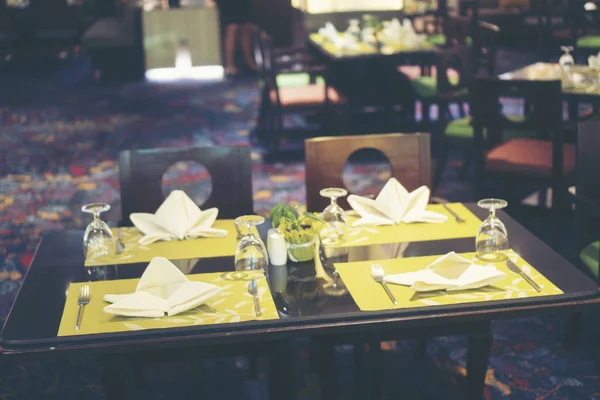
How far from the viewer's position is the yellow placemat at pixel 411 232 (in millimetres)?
2521

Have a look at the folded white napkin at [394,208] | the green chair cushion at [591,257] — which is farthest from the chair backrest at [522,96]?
the folded white napkin at [394,208]

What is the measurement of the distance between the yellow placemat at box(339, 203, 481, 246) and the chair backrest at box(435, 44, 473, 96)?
295cm

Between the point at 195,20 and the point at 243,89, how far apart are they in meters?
1.77

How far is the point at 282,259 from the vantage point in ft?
7.57

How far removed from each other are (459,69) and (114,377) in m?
4.14

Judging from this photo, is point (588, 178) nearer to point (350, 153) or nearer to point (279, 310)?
point (350, 153)

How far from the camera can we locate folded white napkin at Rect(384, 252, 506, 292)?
211cm

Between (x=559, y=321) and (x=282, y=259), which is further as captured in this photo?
(x=559, y=321)

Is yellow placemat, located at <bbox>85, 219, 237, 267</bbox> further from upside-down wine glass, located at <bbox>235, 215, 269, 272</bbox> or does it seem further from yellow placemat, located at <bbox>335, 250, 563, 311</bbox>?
yellow placemat, located at <bbox>335, 250, 563, 311</bbox>

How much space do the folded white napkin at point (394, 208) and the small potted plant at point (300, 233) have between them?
0.34 meters

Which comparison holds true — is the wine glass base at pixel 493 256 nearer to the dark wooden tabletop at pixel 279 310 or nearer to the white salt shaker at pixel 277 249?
the dark wooden tabletop at pixel 279 310

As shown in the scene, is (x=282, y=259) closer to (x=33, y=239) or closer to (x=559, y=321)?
(x=559, y=321)

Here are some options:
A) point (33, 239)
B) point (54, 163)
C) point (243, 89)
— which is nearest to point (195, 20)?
point (243, 89)

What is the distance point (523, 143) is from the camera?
4688 mm
